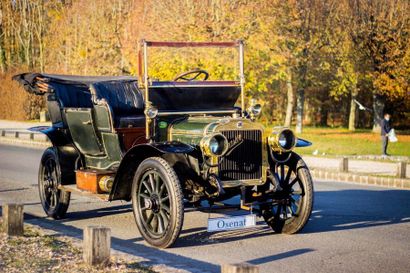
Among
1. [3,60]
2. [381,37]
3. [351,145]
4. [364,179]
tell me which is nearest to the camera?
[364,179]

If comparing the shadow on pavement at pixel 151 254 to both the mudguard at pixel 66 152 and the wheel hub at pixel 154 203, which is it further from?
the mudguard at pixel 66 152

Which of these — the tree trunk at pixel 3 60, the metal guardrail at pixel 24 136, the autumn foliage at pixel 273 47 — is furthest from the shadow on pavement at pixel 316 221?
the tree trunk at pixel 3 60

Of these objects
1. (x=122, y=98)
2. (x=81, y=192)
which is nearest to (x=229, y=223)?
(x=81, y=192)

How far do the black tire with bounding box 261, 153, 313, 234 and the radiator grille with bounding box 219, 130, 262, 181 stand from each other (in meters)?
0.29

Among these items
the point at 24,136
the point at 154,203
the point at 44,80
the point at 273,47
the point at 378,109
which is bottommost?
the point at 24,136

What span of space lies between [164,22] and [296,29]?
7.07m

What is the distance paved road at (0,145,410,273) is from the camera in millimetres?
7922

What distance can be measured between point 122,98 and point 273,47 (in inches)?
964

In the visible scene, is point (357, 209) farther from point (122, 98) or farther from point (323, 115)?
point (323, 115)

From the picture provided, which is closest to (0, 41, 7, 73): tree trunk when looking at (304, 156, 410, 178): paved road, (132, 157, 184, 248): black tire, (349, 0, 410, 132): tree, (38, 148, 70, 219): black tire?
(349, 0, 410, 132): tree

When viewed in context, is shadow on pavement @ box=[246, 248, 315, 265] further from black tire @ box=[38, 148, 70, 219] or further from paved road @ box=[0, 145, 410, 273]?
black tire @ box=[38, 148, 70, 219]

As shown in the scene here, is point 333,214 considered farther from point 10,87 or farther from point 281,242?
point 10,87

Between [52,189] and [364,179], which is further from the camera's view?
[364,179]

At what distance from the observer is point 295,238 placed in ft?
30.7
